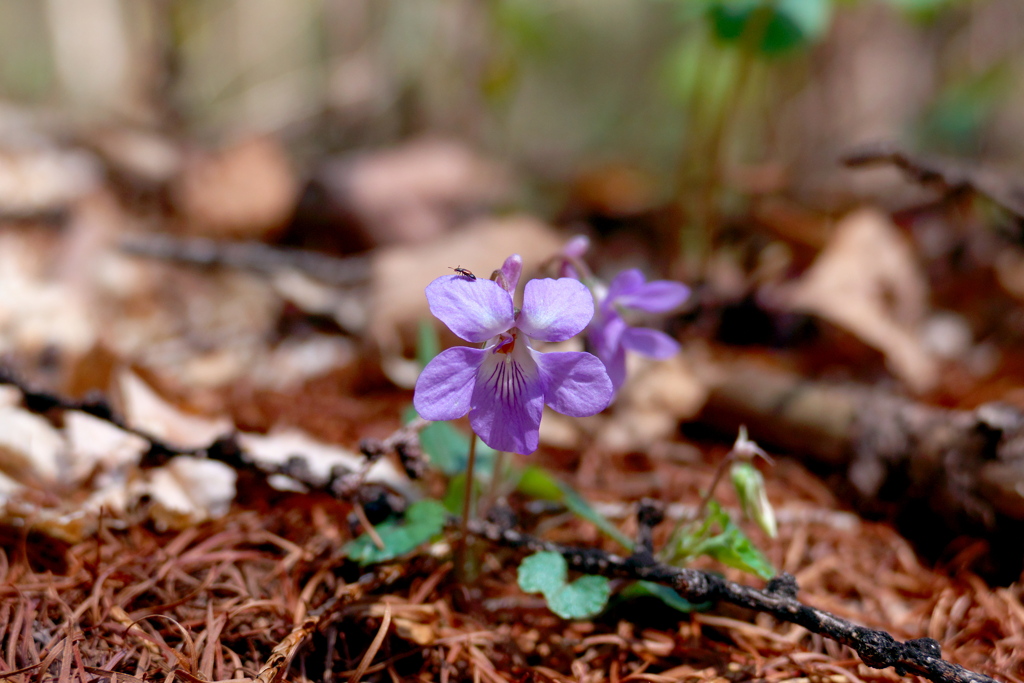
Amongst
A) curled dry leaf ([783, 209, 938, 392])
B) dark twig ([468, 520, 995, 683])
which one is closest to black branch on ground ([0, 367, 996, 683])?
dark twig ([468, 520, 995, 683])

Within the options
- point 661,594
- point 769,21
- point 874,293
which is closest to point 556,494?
point 661,594

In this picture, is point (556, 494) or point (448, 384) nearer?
point (448, 384)

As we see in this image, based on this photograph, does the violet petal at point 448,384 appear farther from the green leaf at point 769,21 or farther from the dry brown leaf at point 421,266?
the green leaf at point 769,21

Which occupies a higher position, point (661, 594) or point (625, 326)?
point (625, 326)

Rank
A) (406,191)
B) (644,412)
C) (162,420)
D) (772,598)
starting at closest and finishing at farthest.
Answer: (772,598)
(162,420)
(644,412)
(406,191)

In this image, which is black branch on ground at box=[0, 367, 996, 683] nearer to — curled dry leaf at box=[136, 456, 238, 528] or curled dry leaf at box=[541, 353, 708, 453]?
curled dry leaf at box=[136, 456, 238, 528]

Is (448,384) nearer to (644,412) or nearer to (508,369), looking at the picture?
(508,369)
